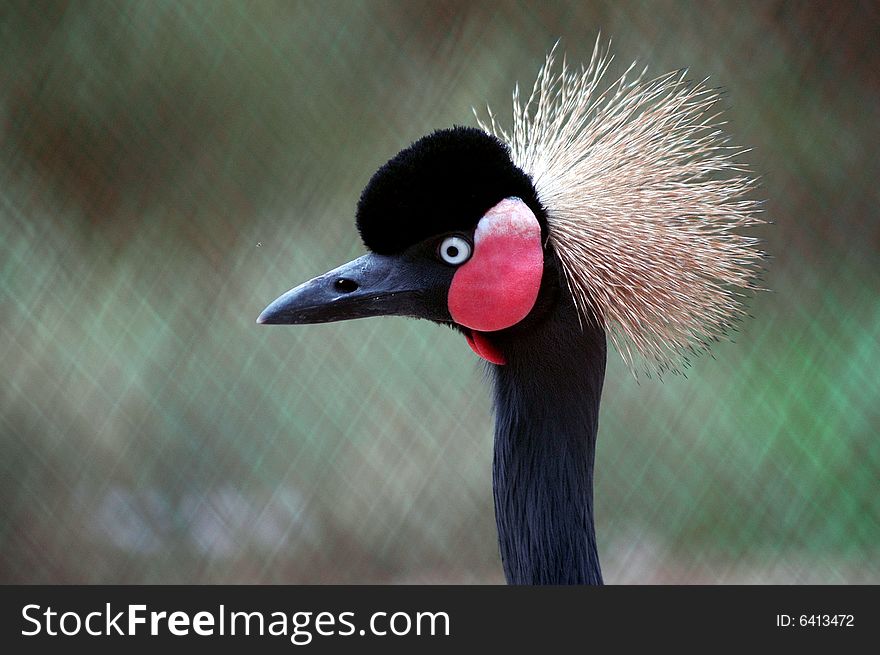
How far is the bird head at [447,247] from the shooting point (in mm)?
758

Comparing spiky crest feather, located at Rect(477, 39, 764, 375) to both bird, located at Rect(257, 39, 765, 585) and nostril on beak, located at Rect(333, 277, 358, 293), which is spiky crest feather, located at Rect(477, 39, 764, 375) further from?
nostril on beak, located at Rect(333, 277, 358, 293)

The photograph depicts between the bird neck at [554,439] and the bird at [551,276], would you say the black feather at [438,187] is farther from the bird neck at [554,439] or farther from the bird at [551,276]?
the bird neck at [554,439]

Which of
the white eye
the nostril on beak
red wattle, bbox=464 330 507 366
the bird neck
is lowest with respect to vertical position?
the bird neck

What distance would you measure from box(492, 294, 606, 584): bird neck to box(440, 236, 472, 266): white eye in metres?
0.08

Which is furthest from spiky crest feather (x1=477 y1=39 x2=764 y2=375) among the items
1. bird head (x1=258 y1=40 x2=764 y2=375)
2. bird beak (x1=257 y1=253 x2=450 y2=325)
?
bird beak (x1=257 y1=253 x2=450 y2=325)

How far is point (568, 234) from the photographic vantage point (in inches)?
31.3

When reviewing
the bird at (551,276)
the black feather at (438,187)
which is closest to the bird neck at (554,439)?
the bird at (551,276)

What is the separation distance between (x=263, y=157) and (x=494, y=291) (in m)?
1.06

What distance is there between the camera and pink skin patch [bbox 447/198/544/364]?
2.53 feet

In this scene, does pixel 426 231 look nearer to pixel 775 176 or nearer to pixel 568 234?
pixel 568 234

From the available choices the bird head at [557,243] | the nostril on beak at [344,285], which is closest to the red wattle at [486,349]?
the bird head at [557,243]

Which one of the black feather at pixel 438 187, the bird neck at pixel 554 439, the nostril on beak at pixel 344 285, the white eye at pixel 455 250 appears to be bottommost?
the bird neck at pixel 554 439

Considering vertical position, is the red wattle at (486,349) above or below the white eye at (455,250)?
below

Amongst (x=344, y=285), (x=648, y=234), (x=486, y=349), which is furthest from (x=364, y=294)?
(x=648, y=234)
